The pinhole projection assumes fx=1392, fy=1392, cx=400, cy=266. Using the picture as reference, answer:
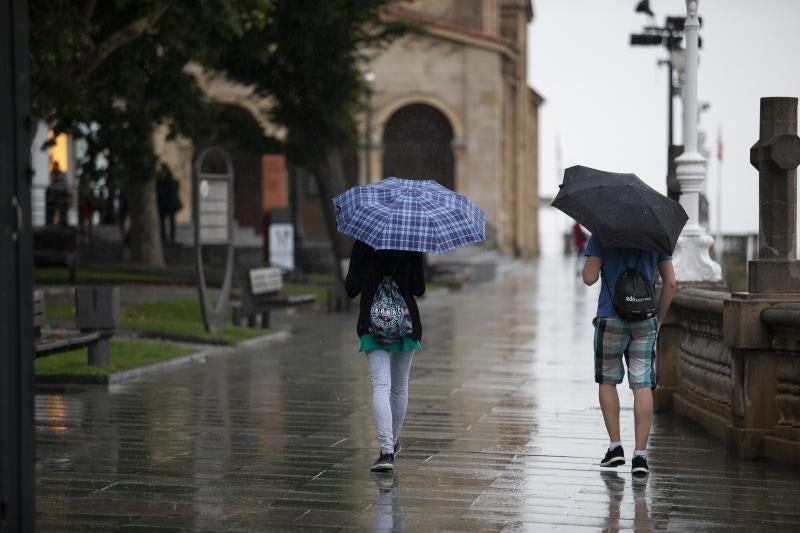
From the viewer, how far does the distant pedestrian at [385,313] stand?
902 cm

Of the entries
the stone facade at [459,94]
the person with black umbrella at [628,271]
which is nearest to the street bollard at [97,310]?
the person with black umbrella at [628,271]

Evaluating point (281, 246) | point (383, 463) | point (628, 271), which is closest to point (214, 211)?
point (281, 246)

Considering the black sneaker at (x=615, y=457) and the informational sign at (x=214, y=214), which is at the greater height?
the informational sign at (x=214, y=214)

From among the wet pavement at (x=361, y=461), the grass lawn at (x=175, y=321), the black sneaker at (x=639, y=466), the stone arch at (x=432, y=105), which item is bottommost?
the wet pavement at (x=361, y=461)

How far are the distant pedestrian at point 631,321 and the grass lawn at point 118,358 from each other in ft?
22.1

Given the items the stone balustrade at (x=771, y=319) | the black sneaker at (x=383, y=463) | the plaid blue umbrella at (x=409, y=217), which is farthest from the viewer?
the stone balustrade at (x=771, y=319)

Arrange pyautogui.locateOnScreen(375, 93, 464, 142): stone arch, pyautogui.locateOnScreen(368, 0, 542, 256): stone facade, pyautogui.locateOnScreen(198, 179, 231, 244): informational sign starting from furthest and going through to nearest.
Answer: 1. pyautogui.locateOnScreen(375, 93, 464, 142): stone arch
2. pyautogui.locateOnScreen(368, 0, 542, 256): stone facade
3. pyautogui.locateOnScreen(198, 179, 231, 244): informational sign

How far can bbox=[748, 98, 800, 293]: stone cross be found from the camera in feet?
31.7

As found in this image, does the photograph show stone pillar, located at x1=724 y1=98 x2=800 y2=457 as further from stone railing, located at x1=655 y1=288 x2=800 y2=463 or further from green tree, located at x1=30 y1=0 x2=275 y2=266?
green tree, located at x1=30 y1=0 x2=275 y2=266

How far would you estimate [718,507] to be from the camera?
809 centimetres

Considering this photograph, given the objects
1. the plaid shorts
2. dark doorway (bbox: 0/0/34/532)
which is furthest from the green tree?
dark doorway (bbox: 0/0/34/532)

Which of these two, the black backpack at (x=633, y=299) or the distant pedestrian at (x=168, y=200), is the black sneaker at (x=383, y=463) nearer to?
the black backpack at (x=633, y=299)

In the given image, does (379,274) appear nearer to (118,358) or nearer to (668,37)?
(118,358)

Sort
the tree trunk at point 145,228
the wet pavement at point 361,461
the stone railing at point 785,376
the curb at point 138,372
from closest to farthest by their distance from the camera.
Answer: the wet pavement at point 361,461 → the stone railing at point 785,376 → the curb at point 138,372 → the tree trunk at point 145,228
